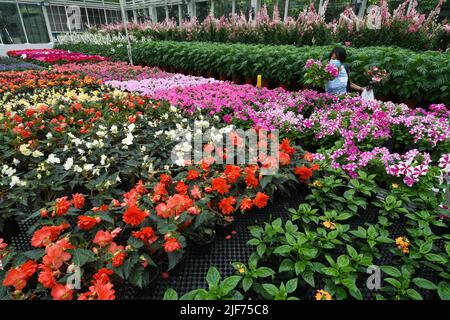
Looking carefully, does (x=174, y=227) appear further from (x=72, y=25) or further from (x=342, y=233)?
(x=72, y=25)

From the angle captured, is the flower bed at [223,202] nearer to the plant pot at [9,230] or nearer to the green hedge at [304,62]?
the plant pot at [9,230]

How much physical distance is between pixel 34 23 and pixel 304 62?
24.4 meters

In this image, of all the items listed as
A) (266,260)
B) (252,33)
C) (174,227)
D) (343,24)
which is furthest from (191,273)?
(252,33)

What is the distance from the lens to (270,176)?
6.59 feet

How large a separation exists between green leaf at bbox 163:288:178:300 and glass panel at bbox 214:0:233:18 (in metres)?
17.5

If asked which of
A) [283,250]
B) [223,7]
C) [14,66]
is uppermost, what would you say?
[223,7]

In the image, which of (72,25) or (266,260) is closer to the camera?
(266,260)

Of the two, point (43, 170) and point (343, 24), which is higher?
point (343, 24)

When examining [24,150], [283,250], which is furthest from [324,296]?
[24,150]

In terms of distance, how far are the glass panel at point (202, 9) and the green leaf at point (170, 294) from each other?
19.2 m

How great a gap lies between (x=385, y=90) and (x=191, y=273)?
4.84 metres

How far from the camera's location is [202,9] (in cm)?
1864

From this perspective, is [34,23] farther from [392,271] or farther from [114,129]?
[392,271]

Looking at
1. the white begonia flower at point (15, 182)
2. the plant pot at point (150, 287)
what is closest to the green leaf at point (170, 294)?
the plant pot at point (150, 287)
